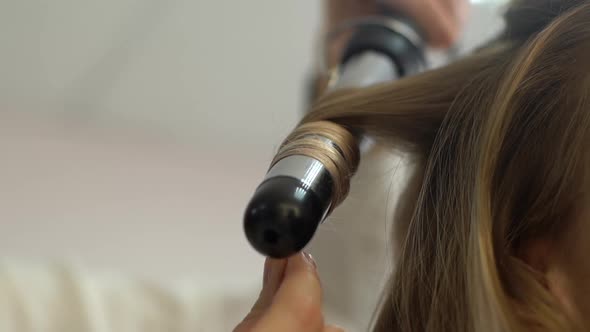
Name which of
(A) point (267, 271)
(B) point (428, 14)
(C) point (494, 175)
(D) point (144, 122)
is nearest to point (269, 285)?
(A) point (267, 271)

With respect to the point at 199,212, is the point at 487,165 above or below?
above

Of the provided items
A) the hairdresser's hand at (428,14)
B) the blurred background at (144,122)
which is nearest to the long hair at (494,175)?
the hairdresser's hand at (428,14)

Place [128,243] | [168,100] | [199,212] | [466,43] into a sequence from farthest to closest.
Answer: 1. [168,100]
2. [199,212]
3. [128,243]
4. [466,43]

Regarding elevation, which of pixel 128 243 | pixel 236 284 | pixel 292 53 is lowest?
pixel 128 243

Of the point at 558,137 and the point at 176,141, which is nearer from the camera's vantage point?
the point at 558,137

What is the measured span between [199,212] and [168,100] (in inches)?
8.9

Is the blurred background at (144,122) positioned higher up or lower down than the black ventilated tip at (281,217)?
lower down

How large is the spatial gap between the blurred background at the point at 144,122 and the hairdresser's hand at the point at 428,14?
1.34ft

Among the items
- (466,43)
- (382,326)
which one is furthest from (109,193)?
(382,326)

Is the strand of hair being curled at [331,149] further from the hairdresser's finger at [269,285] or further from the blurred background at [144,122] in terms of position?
the blurred background at [144,122]

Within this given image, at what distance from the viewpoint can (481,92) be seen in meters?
0.40

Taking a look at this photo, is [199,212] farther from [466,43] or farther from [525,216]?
[525,216]

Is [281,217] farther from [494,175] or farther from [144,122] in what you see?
[144,122]

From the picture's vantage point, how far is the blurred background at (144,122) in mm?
971
